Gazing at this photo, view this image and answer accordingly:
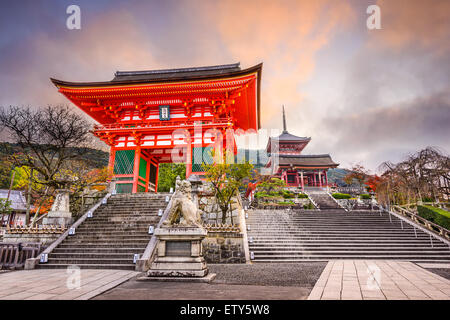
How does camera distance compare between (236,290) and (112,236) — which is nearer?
(236,290)

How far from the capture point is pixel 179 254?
5.67 meters

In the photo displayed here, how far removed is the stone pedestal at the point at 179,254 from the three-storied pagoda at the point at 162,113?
9364mm

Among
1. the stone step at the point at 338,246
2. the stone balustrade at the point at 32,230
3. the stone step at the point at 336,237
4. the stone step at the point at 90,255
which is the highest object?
the stone balustrade at the point at 32,230

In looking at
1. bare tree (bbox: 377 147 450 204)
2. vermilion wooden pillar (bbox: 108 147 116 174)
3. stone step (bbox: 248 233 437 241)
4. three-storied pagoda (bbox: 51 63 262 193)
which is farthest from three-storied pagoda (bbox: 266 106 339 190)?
vermilion wooden pillar (bbox: 108 147 116 174)

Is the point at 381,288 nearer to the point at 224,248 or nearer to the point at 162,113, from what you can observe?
the point at 224,248

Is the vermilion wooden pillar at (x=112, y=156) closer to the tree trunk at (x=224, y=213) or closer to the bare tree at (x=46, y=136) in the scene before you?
the bare tree at (x=46, y=136)

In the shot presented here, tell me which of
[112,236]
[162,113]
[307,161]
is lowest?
[112,236]

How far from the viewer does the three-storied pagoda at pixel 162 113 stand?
1519 cm

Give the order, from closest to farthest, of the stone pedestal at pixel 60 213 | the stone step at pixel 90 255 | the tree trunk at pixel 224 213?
the stone step at pixel 90 255, the stone pedestal at pixel 60 213, the tree trunk at pixel 224 213

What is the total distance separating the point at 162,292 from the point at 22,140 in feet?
42.3

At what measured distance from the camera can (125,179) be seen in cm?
1531

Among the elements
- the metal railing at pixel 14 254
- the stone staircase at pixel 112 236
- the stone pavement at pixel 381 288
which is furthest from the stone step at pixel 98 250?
the stone pavement at pixel 381 288

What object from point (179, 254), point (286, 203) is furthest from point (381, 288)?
point (286, 203)

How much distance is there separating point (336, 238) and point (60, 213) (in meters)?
13.6
